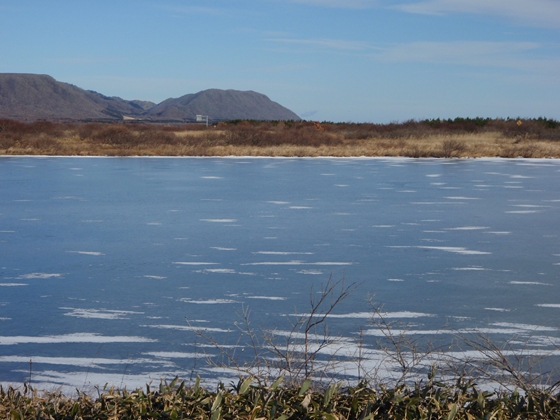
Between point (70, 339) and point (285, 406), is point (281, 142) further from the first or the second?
point (285, 406)

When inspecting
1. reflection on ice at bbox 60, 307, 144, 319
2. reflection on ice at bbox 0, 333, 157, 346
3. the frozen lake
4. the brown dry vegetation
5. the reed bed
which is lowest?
reflection on ice at bbox 0, 333, 157, 346

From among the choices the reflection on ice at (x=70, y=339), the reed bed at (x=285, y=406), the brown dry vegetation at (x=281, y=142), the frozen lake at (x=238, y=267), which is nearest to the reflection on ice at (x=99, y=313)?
the frozen lake at (x=238, y=267)

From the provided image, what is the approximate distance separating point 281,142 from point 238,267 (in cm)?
3237

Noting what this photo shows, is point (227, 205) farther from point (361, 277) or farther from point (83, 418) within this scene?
point (83, 418)

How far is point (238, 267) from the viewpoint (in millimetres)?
7508

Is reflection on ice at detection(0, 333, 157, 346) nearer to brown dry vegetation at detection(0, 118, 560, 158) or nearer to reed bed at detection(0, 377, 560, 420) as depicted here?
reed bed at detection(0, 377, 560, 420)

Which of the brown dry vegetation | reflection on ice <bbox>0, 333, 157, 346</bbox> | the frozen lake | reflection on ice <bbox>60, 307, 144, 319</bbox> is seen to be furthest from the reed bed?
the brown dry vegetation

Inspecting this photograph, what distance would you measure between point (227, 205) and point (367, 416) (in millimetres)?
11140

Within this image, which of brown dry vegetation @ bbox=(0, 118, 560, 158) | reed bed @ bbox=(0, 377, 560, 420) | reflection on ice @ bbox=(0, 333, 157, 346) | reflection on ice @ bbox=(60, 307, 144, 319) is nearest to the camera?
reed bed @ bbox=(0, 377, 560, 420)

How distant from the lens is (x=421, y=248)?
8.80 metres

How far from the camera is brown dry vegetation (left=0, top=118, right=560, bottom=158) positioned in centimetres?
3284

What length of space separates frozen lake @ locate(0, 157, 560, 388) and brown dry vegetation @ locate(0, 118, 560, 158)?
1638 cm

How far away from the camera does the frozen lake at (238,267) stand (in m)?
4.86

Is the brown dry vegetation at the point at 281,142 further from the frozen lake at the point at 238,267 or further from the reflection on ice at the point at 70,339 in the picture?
the reflection on ice at the point at 70,339
